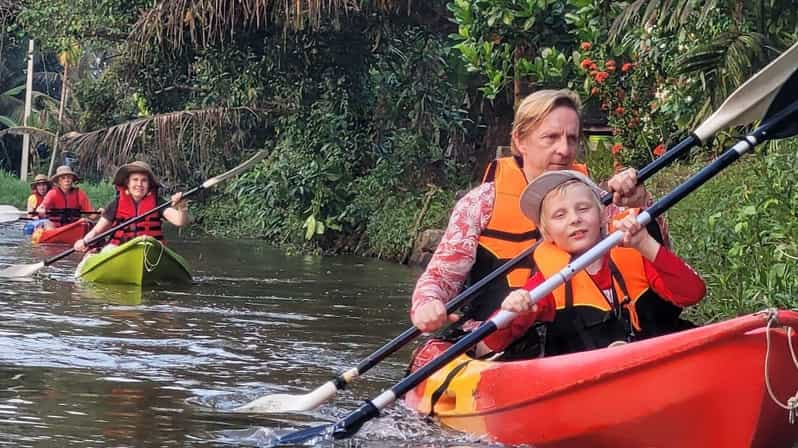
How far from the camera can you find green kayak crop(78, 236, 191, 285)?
36.2ft

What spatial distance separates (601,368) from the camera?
13.9 ft

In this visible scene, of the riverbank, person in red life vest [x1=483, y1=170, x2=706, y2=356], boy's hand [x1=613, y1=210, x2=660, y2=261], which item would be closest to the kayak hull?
the riverbank

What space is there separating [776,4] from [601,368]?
15.9ft

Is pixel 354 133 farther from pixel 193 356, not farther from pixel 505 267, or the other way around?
pixel 505 267

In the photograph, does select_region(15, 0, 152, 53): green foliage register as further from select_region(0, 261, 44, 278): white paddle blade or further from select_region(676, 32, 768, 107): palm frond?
select_region(676, 32, 768, 107): palm frond

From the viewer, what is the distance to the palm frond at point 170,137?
1691 centimetres

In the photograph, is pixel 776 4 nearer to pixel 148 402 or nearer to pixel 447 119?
pixel 148 402

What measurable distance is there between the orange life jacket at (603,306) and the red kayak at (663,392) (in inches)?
11.3

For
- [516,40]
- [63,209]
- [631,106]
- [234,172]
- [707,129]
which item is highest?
[516,40]

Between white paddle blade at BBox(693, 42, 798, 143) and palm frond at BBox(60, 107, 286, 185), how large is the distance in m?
12.3

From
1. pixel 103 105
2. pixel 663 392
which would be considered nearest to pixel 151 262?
pixel 663 392

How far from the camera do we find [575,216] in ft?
15.3

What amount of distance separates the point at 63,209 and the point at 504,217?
12553mm

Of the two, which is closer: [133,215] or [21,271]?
[21,271]
